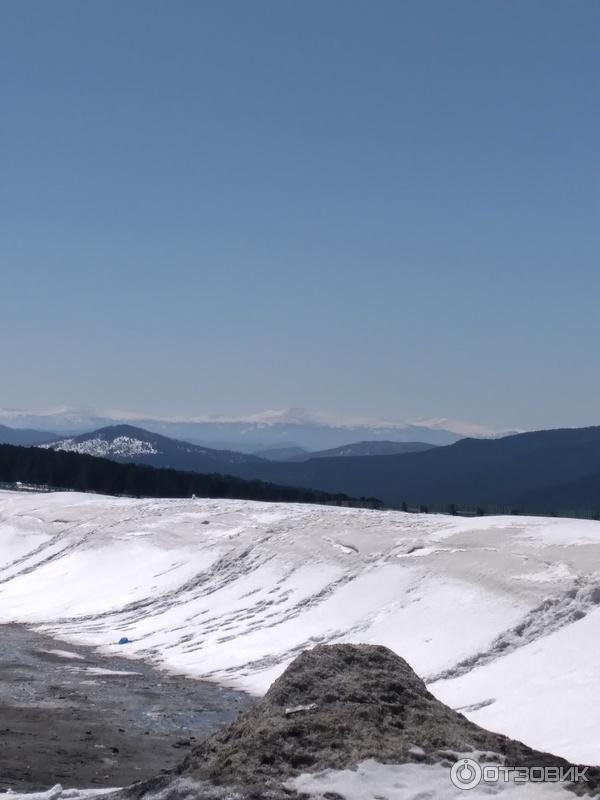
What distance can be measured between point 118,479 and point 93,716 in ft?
158

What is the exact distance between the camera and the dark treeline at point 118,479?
196 feet

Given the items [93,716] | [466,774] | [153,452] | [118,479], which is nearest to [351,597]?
[93,716]

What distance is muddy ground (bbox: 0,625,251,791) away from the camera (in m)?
11.8

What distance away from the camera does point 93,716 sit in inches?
611

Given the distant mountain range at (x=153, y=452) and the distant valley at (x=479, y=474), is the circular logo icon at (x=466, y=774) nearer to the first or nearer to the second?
the distant valley at (x=479, y=474)

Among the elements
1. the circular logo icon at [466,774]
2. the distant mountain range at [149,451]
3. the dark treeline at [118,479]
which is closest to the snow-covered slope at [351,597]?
the circular logo icon at [466,774]

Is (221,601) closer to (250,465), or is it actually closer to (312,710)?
(312,710)

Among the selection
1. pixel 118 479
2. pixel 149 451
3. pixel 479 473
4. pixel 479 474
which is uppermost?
pixel 149 451

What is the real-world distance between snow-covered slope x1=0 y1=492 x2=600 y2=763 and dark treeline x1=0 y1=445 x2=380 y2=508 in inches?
913

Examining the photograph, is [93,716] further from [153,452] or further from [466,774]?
[153,452]

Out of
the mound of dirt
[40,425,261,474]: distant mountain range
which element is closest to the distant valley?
[40,425,261,474]: distant mountain range

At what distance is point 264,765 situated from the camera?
7.87 metres

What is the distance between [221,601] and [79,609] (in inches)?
200

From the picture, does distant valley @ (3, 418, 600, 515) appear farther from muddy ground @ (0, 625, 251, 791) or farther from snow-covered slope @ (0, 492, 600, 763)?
muddy ground @ (0, 625, 251, 791)
